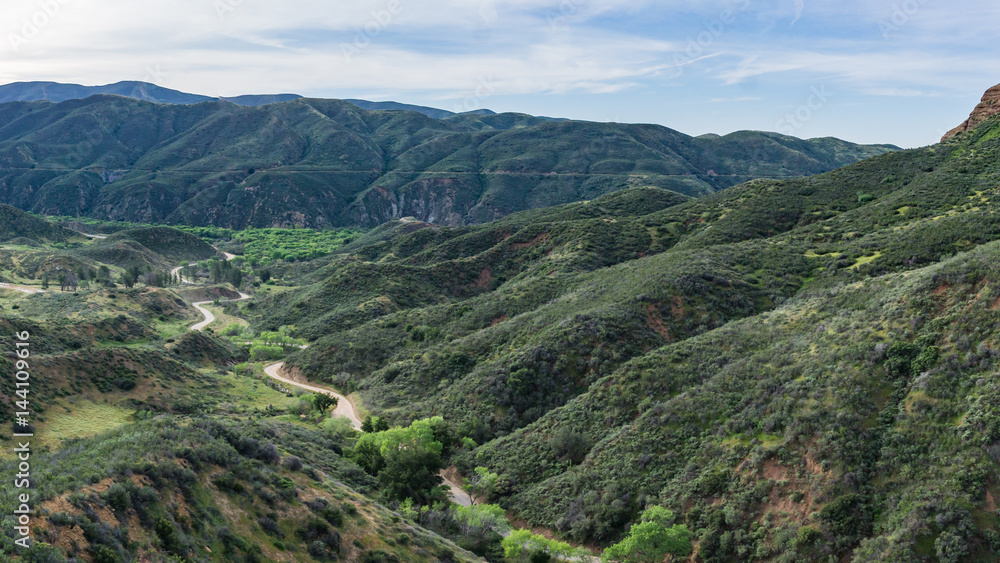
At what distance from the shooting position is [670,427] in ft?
138

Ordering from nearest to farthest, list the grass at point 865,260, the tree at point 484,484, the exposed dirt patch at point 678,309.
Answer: the tree at point 484,484 < the grass at point 865,260 < the exposed dirt patch at point 678,309

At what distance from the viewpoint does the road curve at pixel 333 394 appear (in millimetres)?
60231

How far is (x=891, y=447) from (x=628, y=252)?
6513 cm

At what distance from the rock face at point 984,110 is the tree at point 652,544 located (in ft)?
313

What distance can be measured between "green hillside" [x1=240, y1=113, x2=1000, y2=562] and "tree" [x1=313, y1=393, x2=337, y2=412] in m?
4.35

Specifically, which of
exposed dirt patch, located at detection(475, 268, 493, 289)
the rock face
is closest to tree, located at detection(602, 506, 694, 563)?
exposed dirt patch, located at detection(475, 268, 493, 289)

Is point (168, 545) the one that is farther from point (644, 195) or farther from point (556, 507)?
point (644, 195)

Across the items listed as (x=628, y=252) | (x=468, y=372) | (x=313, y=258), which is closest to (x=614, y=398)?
(x=468, y=372)

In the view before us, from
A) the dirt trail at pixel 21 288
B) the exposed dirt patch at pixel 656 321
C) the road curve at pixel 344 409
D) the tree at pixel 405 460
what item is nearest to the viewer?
the tree at pixel 405 460

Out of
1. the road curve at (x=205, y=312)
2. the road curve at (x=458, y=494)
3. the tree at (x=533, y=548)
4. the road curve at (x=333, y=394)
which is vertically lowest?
the road curve at (x=205, y=312)

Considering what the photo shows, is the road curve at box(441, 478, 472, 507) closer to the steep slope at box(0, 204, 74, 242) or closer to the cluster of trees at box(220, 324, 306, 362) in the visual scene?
the cluster of trees at box(220, 324, 306, 362)

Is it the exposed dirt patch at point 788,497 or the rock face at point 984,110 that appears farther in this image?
the rock face at point 984,110

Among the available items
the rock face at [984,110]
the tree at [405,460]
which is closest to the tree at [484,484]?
the tree at [405,460]

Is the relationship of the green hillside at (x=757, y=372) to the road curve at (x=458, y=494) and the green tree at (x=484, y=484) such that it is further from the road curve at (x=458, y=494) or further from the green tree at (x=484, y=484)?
the road curve at (x=458, y=494)
